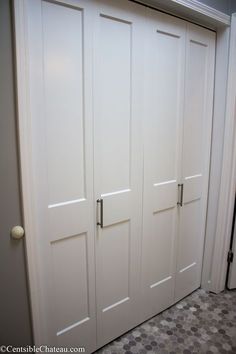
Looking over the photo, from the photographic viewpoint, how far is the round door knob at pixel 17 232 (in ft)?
3.95

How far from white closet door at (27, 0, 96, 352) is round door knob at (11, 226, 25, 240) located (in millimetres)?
89

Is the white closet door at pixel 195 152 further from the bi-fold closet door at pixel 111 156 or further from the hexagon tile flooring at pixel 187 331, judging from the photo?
the hexagon tile flooring at pixel 187 331

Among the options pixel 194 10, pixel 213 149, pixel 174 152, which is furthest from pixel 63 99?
pixel 213 149

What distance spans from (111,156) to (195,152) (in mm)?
784

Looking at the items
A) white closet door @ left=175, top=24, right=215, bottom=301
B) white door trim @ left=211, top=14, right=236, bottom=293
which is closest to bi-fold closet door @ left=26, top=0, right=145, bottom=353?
white closet door @ left=175, top=24, right=215, bottom=301

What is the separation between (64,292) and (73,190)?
0.59 m

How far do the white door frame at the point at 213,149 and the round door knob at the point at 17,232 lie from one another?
0.11 ft

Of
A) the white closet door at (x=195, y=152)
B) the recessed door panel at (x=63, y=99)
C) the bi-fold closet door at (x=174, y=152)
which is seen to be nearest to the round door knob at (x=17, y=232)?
the recessed door panel at (x=63, y=99)

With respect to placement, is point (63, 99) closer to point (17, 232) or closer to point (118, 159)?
point (118, 159)

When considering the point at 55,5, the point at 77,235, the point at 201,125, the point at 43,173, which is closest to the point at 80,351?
the point at 77,235

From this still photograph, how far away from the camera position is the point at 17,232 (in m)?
1.21

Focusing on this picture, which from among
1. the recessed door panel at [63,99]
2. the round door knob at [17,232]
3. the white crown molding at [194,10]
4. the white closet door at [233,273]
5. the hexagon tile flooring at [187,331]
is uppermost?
the white crown molding at [194,10]

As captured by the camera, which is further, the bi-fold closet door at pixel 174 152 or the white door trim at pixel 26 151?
the bi-fold closet door at pixel 174 152

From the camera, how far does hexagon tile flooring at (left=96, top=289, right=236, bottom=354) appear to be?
1702 mm
